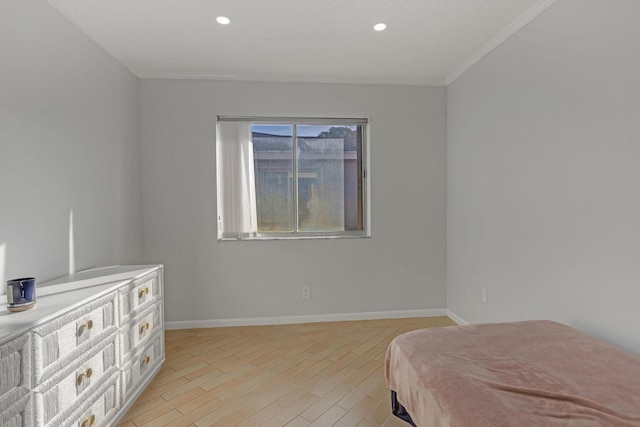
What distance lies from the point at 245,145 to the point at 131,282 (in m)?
1.68

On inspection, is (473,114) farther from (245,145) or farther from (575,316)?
(245,145)

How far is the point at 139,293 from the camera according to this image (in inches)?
80.2

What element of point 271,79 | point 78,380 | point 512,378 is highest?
point 271,79

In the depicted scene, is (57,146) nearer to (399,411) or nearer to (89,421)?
(89,421)

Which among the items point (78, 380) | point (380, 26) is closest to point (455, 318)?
point (380, 26)

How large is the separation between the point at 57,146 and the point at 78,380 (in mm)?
1348

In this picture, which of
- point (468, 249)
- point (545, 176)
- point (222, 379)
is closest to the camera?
point (545, 176)

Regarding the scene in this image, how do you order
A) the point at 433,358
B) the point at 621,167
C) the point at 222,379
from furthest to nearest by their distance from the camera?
the point at 222,379, the point at 621,167, the point at 433,358

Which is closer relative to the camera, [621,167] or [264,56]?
[621,167]

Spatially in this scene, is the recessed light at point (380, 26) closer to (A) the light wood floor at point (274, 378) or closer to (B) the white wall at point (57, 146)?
(B) the white wall at point (57, 146)

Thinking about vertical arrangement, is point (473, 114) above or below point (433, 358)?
above

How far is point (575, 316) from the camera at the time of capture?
1840mm

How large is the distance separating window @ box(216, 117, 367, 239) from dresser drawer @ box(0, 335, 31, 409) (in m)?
2.00

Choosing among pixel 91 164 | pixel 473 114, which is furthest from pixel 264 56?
pixel 473 114
